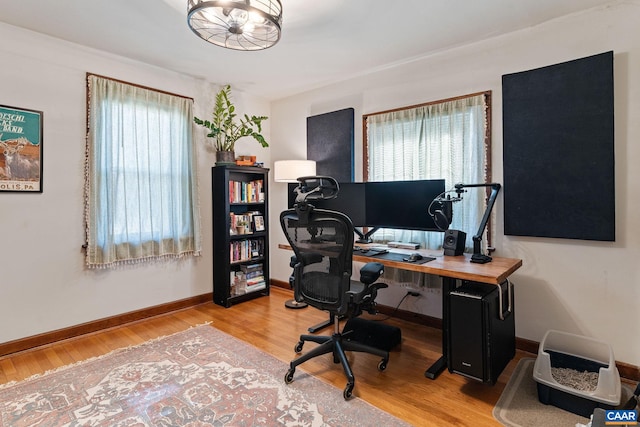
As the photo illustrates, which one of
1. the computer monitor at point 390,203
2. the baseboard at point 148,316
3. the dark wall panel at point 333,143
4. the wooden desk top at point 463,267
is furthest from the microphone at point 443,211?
the dark wall panel at point 333,143

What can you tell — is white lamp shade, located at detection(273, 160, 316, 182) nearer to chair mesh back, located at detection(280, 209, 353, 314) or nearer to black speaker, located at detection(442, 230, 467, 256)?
chair mesh back, located at detection(280, 209, 353, 314)

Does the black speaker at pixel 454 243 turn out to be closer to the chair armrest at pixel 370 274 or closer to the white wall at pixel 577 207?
the white wall at pixel 577 207

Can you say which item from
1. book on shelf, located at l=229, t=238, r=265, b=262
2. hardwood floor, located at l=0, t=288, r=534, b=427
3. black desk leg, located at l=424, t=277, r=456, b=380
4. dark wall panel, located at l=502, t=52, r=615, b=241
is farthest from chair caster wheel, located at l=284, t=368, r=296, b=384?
dark wall panel, located at l=502, t=52, r=615, b=241

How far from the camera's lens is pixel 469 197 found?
110 inches

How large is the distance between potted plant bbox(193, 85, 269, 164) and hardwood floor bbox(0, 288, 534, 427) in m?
1.73

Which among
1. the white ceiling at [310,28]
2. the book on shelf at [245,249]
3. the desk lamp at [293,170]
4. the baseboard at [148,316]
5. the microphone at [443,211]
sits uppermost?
the white ceiling at [310,28]

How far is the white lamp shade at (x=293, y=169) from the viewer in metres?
3.62

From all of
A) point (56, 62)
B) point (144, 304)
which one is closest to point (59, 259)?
point (144, 304)

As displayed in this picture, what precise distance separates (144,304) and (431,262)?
2.81 meters

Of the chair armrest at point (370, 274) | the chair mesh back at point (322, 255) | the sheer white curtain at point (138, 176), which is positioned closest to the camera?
the chair mesh back at point (322, 255)

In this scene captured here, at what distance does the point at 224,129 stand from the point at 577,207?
11.2 ft

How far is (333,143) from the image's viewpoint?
12.1ft

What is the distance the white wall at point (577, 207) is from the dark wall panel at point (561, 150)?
0.22 feet

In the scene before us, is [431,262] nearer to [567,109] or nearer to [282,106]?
[567,109]
